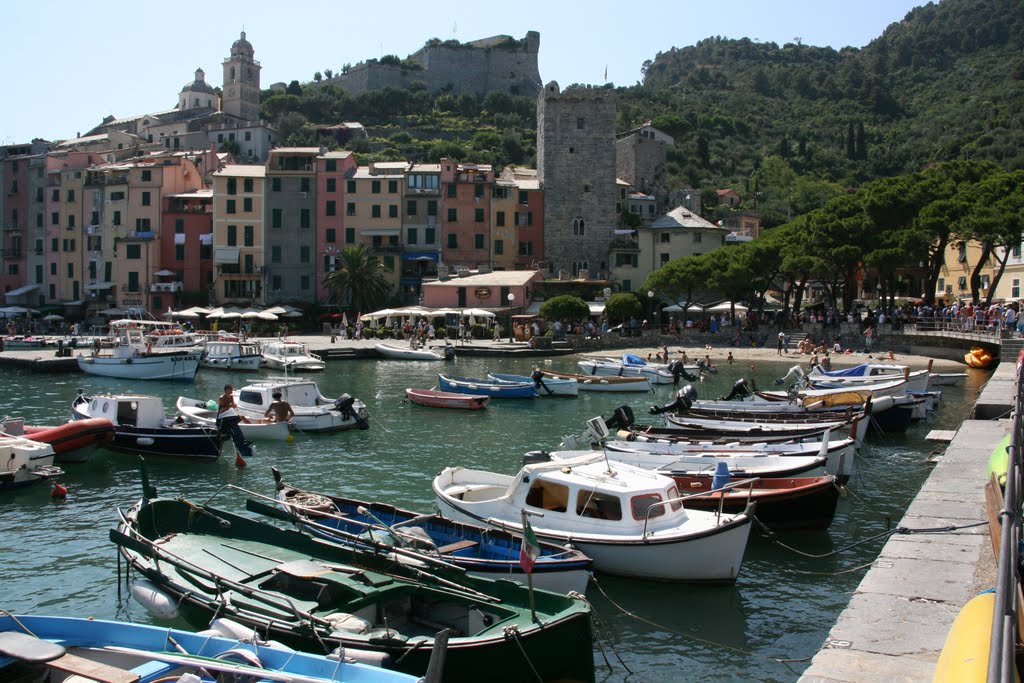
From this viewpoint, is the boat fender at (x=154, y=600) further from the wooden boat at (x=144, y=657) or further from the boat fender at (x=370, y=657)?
the boat fender at (x=370, y=657)

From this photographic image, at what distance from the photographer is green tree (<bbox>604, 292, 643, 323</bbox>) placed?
6556cm

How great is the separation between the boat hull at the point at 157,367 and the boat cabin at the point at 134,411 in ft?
62.9

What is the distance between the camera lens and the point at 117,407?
2738 cm

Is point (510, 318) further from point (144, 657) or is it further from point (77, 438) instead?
point (144, 657)

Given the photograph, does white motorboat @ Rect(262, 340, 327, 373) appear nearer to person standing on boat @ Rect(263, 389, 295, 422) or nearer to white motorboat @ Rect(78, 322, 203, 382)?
white motorboat @ Rect(78, 322, 203, 382)

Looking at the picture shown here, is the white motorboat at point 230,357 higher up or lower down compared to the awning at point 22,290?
lower down

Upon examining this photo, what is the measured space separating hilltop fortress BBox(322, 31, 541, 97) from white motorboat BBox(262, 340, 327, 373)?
103054 millimetres

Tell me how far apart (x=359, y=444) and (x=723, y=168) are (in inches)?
4353

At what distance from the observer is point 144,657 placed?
9133mm

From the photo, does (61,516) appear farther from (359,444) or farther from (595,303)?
(595,303)

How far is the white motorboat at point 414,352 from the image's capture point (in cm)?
5585

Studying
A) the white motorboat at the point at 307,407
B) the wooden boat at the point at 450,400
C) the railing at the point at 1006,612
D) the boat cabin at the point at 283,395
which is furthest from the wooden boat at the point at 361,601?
the wooden boat at the point at 450,400

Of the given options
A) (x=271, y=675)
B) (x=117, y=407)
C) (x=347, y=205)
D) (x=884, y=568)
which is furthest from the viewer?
(x=347, y=205)

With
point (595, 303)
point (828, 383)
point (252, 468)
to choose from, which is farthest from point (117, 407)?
point (595, 303)
